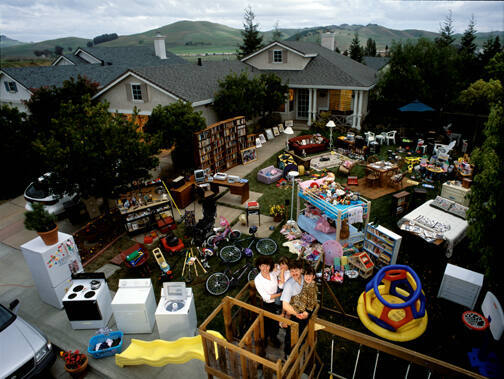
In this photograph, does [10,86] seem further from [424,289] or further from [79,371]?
[424,289]

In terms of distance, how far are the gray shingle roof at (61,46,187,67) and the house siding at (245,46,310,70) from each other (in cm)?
1139

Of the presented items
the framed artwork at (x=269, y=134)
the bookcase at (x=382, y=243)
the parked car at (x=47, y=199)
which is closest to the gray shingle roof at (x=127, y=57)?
the framed artwork at (x=269, y=134)

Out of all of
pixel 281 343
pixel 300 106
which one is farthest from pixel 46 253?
pixel 300 106

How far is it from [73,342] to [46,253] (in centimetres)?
245

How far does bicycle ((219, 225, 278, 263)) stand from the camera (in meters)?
10.1

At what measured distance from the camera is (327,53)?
29.3 metres

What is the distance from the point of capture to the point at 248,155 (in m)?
19.1

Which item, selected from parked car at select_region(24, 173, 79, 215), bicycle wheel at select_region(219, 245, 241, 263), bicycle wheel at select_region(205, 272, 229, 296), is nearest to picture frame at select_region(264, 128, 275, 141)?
parked car at select_region(24, 173, 79, 215)

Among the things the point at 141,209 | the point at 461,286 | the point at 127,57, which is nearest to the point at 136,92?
the point at 141,209

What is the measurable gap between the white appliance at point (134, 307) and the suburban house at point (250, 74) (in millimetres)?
13381

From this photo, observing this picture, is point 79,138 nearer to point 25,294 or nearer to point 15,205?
→ point 25,294

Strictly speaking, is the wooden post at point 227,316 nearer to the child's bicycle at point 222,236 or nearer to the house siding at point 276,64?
the child's bicycle at point 222,236

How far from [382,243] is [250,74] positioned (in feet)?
68.7

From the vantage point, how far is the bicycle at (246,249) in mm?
10109
